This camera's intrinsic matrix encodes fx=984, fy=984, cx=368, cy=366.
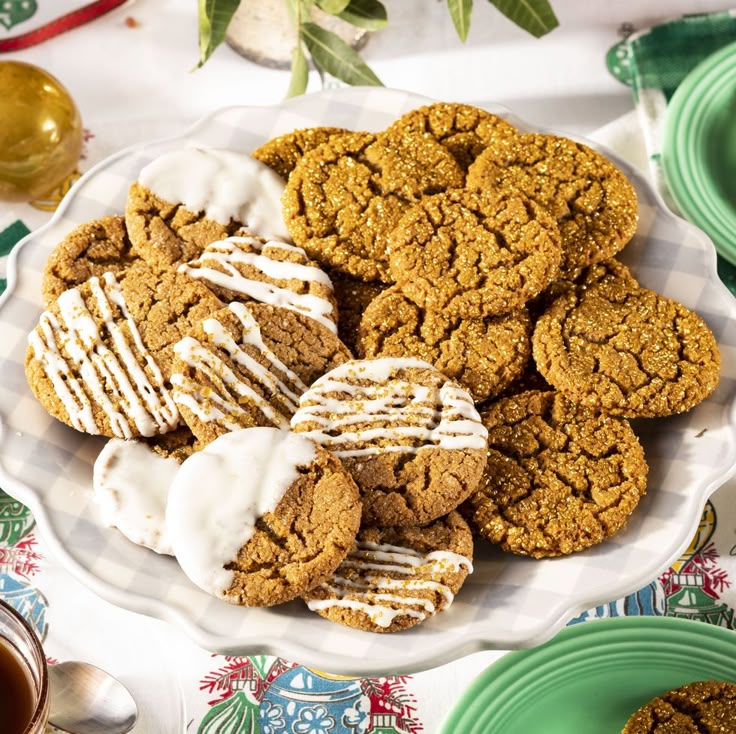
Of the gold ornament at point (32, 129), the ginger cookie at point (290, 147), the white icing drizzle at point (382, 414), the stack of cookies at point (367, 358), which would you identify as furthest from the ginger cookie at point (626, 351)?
the gold ornament at point (32, 129)

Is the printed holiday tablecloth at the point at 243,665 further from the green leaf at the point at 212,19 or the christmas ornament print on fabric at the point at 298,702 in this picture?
the green leaf at the point at 212,19

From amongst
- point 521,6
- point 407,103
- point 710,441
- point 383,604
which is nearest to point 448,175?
point 407,103

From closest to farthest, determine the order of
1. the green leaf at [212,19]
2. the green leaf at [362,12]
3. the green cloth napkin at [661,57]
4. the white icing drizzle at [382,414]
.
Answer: the white icing drizzle at [382,414] < the green leaf at [212,19] < the green leaf at [362,12] < the green cloth napkin at [661,57]

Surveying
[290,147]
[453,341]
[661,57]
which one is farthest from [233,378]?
[661,57]

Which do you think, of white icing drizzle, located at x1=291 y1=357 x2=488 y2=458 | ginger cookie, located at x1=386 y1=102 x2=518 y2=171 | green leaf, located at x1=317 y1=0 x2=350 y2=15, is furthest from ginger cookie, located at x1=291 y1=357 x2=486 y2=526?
green leaf, located at x1=317 y1=0 x2=350 y2=15

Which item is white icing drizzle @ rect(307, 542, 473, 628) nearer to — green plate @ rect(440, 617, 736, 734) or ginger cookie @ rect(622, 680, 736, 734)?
green plate @ rect(440, 617, 736, 734)

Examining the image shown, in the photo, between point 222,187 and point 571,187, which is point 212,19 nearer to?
point 222,187

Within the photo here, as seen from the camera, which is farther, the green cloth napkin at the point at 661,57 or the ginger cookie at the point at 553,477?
the green cloth napkin at the point at 661,57
